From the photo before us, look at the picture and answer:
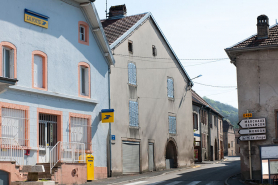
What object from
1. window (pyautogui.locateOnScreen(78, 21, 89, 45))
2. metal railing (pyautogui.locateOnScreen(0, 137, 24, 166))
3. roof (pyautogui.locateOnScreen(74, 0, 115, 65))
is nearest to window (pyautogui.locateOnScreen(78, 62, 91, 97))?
window (pyautogui.locateOnScreen(78, 21, 89, 45))

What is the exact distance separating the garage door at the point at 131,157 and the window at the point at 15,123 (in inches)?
335

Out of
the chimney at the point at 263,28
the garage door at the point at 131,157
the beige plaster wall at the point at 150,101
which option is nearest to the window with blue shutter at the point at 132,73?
the beige plaster wall at the point at 150,101

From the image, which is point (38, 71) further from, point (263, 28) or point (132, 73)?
point (263, 28)

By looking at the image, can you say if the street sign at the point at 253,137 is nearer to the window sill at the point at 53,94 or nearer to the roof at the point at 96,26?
the window sill at the point at 53,94

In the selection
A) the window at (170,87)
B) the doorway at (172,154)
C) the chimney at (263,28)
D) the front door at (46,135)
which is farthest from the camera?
the doorway at (172,154)

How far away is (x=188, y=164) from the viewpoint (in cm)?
3481

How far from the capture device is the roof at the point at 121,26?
26448 millimetres

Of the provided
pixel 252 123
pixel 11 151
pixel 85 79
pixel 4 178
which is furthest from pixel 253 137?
pixel 4 178

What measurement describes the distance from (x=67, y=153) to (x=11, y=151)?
12.6 feet

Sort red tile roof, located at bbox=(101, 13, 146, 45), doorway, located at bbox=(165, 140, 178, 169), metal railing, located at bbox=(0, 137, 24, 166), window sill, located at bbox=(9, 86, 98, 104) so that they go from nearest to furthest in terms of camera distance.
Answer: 1. metal railing, located at bbox=(0, 137, 24, 166)
2. window sill, located at bbox=(9, 86, 98, 104)
3. red tile roof, located at bbox=(101, 13, 146, 45)
4. doorway, located at bbox=(165, 140, 178, 169)

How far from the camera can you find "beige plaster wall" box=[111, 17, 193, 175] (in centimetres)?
2598

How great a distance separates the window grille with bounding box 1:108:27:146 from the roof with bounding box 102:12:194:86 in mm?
8387

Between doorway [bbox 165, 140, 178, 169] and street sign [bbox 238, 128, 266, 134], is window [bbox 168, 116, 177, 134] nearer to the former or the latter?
doorway [bbox 165, 140, 178, 169]

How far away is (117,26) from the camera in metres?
28.6
